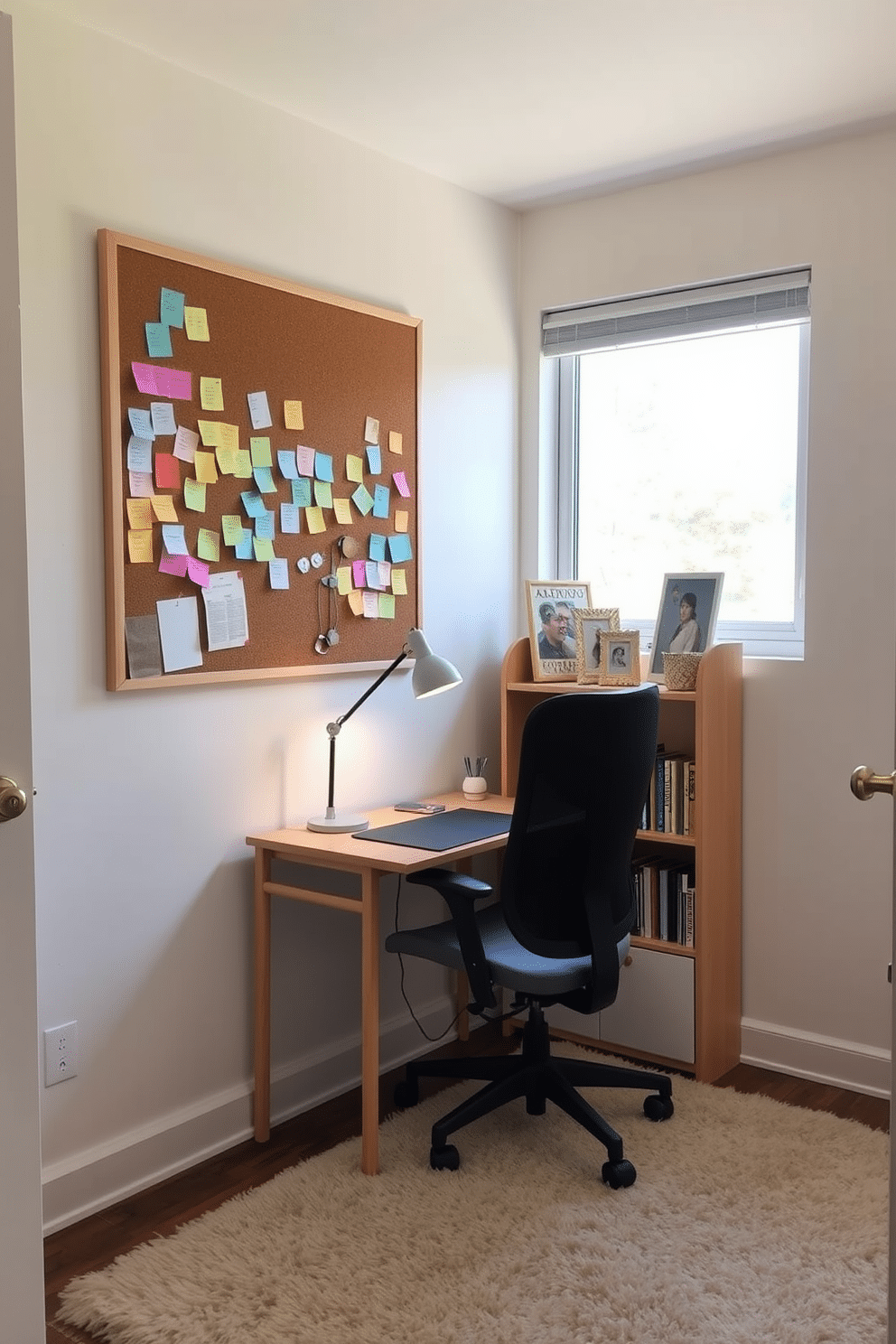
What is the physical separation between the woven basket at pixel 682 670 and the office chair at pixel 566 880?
1.65ft

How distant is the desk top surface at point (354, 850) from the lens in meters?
2.55

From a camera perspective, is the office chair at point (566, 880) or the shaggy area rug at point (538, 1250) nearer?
the shaggy area rug at point (538, 1250)

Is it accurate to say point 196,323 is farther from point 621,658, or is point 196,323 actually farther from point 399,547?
point 621,658

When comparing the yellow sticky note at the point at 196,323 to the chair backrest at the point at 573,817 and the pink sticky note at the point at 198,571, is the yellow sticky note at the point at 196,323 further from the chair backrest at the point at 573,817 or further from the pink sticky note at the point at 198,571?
the chair backrest at the point at 573,817

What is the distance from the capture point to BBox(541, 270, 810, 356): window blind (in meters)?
3.15

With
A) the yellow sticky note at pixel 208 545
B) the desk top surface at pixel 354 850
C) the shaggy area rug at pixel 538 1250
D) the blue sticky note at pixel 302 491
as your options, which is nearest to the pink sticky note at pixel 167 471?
the yellow sticky note at pixel 208 545

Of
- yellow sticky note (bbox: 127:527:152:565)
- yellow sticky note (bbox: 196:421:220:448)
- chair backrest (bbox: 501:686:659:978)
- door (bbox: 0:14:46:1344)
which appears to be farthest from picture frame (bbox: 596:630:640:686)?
door (bbox: 0:14:46:1344)

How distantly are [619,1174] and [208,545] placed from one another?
1653mm

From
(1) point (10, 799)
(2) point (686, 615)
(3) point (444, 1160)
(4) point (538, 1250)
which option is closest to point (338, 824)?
(3) point (444, 1160)

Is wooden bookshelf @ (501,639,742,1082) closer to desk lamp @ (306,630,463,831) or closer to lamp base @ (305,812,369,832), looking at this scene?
desk lamp @ (306,630,463,831)

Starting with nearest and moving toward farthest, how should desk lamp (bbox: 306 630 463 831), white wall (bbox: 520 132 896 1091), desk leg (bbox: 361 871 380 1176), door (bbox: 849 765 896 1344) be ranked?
door (bbox: 849 765 896 1344) < desk leg (bbox: 361 871 380 1176) < desk lamp (bbox: 306 630 463 831) < white wall (bbox: 520 132 896 1091)

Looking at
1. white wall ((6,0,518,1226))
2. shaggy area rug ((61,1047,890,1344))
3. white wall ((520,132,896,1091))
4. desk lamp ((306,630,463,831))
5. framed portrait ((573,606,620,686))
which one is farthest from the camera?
framed portrait ((573,606,620,686))

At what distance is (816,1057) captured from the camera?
Answer: 3.10 meters

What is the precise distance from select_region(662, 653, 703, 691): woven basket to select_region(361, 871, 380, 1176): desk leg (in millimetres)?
1034
